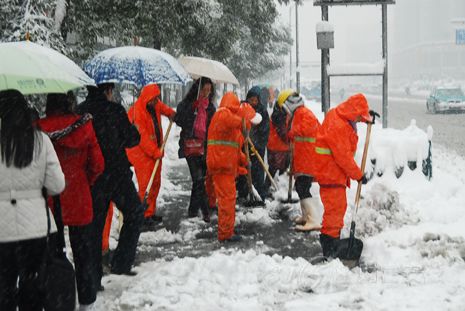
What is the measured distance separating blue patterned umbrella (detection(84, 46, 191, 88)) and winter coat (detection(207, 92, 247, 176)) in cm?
56

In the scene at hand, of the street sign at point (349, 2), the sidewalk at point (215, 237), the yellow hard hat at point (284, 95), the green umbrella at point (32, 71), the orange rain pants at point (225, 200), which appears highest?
the street sign at point (349, 2)

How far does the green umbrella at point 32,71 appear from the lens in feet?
13.2

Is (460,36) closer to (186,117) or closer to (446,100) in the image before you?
(446,100)

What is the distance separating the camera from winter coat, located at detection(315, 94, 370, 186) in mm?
6074

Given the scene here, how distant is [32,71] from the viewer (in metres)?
4.11

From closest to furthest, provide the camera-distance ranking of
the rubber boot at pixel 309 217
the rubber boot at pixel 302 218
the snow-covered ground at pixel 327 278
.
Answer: the snow-covered ground at pixel 327 278
the rubber boot at pixel 309 217
the rubber boot at pixel 302 218

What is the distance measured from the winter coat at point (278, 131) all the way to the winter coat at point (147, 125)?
1911 millimetres

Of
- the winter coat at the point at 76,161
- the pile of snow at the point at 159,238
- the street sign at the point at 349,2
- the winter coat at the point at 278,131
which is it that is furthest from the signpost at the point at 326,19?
the winter coat at the point at 76,161

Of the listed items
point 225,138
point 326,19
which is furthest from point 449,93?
point 225,138

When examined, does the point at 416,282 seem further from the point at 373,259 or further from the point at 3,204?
the point at 3,204

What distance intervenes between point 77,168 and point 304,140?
12.8 ft

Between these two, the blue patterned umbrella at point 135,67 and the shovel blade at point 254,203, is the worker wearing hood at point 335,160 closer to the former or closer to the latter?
the blue patterned umbrella at point 135,67

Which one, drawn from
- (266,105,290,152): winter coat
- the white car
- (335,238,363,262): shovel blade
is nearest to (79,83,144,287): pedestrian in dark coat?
(335,238,363,262): shovel blade

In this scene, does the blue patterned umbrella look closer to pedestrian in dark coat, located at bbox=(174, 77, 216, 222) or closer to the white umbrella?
the white umbrella
